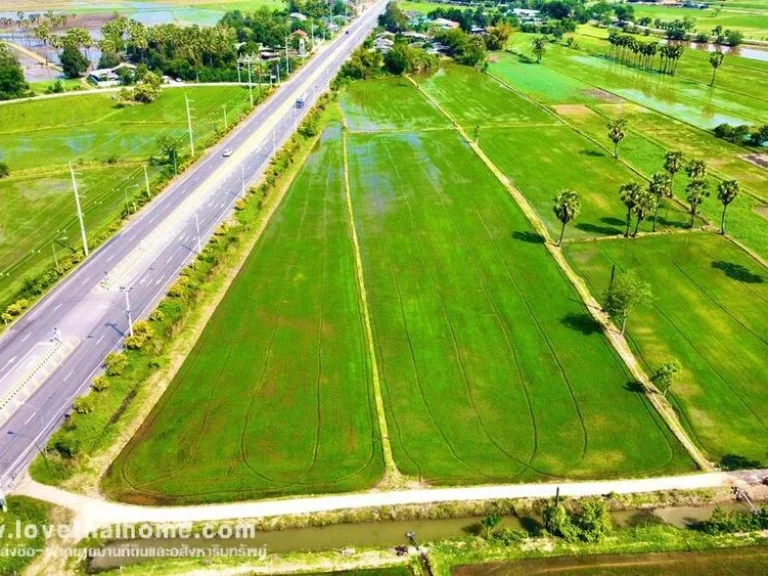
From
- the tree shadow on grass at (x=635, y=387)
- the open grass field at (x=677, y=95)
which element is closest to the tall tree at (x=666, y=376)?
the tree shadow on grass at (x=635, y=387)

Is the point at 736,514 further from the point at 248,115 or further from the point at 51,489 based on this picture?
the point at 248,115

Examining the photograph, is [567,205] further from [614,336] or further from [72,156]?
[72,156]

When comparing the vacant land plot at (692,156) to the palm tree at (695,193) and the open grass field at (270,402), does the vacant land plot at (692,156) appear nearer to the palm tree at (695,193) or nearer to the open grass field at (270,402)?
the palm tree at (695,193)

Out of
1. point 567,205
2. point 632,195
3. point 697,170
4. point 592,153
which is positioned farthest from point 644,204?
point 592,153

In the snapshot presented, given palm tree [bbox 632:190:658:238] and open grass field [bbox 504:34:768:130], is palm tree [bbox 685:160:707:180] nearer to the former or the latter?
palm tree [bbox 632:190:658:238]

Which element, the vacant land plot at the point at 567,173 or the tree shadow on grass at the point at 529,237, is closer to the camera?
the tree shadow on grass at the point at 529,237

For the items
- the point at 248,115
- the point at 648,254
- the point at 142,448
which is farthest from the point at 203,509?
the point at 248,115

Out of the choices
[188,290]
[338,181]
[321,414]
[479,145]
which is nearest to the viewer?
[321,414]
